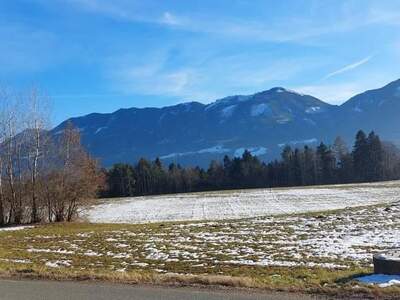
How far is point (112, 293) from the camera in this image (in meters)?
10.2

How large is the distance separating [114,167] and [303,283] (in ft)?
389

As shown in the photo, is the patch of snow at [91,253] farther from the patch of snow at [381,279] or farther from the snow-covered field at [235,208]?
the snow-covered field at [235,208]

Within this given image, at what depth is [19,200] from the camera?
45031 millimetres

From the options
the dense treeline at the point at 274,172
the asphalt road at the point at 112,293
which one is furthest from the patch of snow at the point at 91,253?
the dense treeline at the point at 274,172

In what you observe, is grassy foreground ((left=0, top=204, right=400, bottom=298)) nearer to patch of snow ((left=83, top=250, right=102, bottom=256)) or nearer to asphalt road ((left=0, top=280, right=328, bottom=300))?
patch of snow ((left=83, top=250, right=102, bottom=256))

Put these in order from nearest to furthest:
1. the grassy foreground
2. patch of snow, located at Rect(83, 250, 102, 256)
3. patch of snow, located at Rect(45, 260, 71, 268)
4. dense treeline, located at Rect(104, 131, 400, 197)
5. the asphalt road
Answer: the asphalt road
the grassy foreground
patch of snow, located at Rect(45, 260, 71, 268)
patch of snow, located at Rect(83, 250, 102, 256)
dense treeline, located at Rect(104, 131, 400, 197)

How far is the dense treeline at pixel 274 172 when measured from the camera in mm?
125312

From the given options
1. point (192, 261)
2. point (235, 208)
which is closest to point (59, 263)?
point (192, 261)

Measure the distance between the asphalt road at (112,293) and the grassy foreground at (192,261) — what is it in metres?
0.60

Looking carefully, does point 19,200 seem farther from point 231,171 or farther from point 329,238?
point 231,171

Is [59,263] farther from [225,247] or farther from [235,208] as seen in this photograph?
[235,208]

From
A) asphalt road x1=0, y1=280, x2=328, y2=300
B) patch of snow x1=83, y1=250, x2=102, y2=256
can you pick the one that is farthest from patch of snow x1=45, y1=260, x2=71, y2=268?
asphalt road x1=0, y1=280, x2=328, y2=300

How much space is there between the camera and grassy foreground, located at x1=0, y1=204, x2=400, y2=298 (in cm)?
1115

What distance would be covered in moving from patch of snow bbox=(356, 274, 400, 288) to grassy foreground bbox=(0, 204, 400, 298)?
313 millimetres
